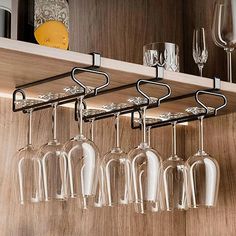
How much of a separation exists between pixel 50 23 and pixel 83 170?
43 cm

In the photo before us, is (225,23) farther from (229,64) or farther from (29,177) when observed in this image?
(29,177)

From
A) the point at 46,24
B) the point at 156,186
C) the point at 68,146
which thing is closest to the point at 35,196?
the point at 68,146

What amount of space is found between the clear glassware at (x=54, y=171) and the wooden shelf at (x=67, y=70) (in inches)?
8.2

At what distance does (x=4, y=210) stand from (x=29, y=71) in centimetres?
51

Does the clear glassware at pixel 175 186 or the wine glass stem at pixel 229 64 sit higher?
the wine glass stem at pixel 229 64

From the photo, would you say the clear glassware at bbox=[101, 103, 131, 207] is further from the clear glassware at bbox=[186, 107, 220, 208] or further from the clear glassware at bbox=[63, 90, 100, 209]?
the clear glassware at bbox=[186, 107, 220, 208]

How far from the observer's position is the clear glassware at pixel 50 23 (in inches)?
73.9

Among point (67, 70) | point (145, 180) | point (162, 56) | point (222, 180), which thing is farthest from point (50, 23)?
point (222, 180)

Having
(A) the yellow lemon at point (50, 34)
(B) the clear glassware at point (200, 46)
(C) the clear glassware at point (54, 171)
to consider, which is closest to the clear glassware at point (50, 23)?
(A) the yellow lemon at point (50, 34)

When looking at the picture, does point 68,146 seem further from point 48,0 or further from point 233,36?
point 233,36

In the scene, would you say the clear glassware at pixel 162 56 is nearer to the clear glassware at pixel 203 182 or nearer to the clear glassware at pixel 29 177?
the clear glassware at pixel 203 182

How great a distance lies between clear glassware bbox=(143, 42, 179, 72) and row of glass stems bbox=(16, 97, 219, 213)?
0.57 feet

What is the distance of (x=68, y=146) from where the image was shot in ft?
5.88

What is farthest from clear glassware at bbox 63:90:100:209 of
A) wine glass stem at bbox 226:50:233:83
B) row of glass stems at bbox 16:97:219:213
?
wine glass stem at bbox 226:50:233:83
